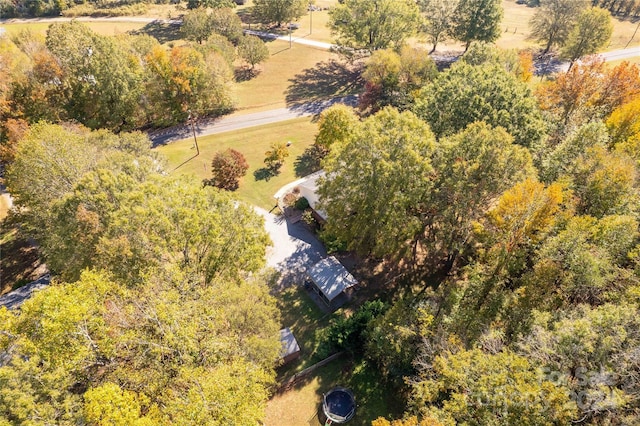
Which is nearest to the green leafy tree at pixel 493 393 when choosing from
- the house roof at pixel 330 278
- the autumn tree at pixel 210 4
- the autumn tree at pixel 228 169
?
the house roof at pixel 330 278

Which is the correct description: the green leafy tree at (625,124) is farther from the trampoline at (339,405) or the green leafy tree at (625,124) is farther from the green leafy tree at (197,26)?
the green leafy tree at (197,26)

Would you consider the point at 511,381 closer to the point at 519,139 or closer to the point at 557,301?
the point at 557,301

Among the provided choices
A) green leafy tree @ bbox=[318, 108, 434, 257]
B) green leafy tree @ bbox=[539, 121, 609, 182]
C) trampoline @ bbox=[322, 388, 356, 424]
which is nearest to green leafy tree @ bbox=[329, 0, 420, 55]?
green leafy tree @ bbox=[539, 121, 609, 182]

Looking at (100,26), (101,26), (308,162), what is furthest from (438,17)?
(100,26)

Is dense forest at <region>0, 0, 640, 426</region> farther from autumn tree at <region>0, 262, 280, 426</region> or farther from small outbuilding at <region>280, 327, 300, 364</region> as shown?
small outbuilding at <region>280, 327, 300, 364</region>

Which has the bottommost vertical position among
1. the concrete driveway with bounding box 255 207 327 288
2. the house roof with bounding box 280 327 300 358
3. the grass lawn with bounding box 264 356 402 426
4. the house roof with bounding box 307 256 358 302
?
the grass lawn with bounding box 264 356 402 426

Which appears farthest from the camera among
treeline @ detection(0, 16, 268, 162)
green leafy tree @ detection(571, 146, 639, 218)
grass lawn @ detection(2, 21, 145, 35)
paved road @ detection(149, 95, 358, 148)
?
grass lawn @ detection(2, 21, 145, 35)
